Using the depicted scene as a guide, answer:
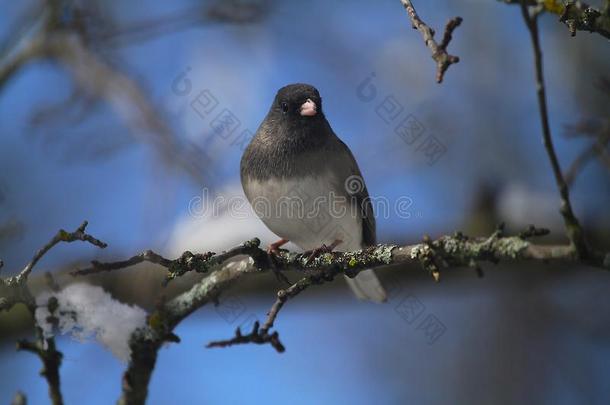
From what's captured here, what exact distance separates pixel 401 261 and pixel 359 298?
1.88 meters

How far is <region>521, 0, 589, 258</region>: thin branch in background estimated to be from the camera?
1.16m

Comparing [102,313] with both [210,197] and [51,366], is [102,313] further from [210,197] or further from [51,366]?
[210,197]

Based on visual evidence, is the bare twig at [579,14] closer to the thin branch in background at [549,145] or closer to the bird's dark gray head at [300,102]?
the thin branch in background at [549,145]

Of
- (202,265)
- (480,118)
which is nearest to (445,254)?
(202,265)

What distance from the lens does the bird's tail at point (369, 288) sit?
351 cm

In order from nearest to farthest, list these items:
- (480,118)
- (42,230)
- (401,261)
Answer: (401,261) → (42,230) → (480,118)

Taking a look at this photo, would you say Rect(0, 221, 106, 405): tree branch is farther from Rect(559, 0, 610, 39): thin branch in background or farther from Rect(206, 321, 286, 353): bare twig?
Rect(559, 0, 610, 39): thin branch in background

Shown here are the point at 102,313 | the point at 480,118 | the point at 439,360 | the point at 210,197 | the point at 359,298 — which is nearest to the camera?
the point at 102,313

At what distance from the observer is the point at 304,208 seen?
3.03 meters

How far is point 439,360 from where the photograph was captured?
6109 mm

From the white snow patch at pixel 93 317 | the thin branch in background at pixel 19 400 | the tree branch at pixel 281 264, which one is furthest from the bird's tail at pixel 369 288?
the thin branch in background at pixel 19 400

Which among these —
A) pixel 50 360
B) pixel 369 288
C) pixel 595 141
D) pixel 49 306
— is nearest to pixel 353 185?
pixel 369 288

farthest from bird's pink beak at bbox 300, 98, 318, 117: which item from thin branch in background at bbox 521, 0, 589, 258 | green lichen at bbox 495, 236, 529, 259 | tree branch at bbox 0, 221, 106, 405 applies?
thin branch in background at bbox 521, 0, 589, 258

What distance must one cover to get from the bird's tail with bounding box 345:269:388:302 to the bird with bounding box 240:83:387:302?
0.25 meters
